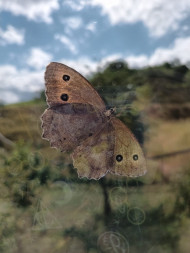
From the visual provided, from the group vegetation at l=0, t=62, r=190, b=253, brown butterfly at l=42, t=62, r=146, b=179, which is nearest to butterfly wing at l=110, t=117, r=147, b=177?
brown butterfly at l=42, t=62, r=146, b=179

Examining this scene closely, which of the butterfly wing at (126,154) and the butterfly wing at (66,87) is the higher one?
the butterfly wing at (66,87)

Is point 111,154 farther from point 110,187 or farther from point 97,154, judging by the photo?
point 110,187

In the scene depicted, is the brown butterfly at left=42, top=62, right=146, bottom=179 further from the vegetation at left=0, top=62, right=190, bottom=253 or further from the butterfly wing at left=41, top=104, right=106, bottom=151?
the vegetation at left=0, top=62, right=190, bottom=253

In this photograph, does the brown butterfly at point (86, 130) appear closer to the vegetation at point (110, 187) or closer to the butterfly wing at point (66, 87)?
the butterfly wing at point (66, 87)

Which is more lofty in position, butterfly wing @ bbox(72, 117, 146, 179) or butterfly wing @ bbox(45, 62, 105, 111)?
butterfly wing @ bbox(45, 62, 105, 111)

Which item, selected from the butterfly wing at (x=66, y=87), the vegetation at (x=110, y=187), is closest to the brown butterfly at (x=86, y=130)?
the butterfly wing at (x=66, y=87)

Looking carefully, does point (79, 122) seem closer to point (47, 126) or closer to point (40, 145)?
point (47, 126)
